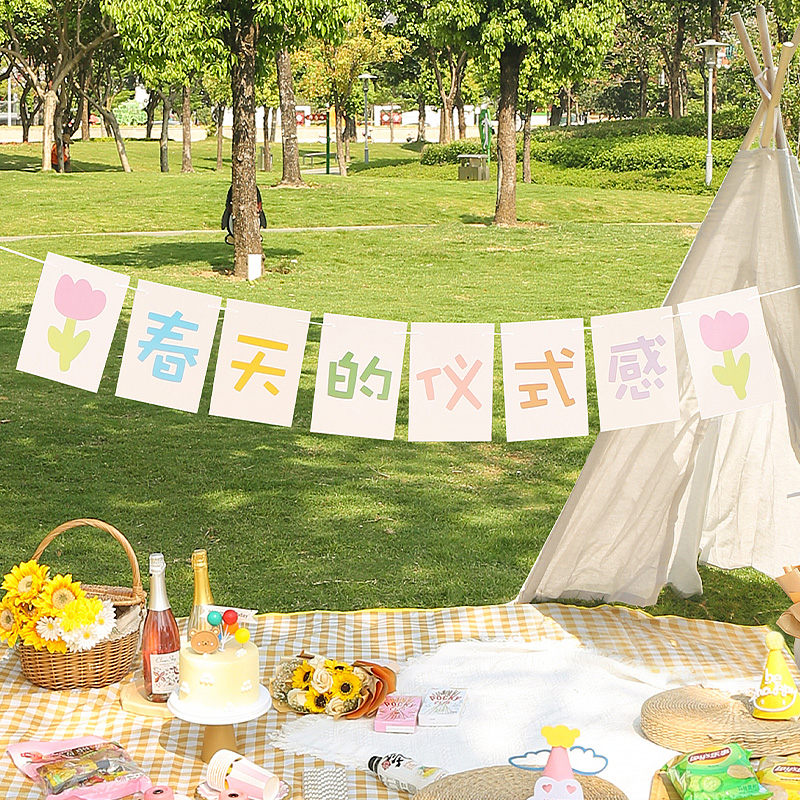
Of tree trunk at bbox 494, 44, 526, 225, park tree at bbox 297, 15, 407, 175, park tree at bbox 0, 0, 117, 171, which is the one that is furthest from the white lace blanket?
park tree at bbox 297, 15, 407, 175

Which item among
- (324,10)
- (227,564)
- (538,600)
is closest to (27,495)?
(227,564)

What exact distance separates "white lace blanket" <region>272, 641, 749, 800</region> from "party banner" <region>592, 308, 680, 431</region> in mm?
1037

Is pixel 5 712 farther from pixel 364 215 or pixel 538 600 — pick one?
pixel 364 215

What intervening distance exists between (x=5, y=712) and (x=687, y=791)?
2.21m

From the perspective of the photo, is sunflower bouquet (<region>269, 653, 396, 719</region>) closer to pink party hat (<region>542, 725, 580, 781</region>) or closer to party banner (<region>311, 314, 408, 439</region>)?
party banner (<region>311, 314, 408, 439</region>)

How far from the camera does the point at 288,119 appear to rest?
68.5ft

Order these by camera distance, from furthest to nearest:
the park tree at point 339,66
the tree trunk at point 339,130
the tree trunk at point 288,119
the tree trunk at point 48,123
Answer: the tree trunk at point 339,130 < the park tree at point 339,66 < the tree trunk at point 48,123 < the tree trunk at point 288,119

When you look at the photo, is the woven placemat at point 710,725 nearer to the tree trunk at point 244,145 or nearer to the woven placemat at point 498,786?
the woven placemat at point 498,786

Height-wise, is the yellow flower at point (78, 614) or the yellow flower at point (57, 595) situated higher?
the yellow flower at point (57, 595)

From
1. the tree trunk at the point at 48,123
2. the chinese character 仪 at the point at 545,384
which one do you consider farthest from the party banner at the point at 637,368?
the tree trunk at the point at 48,123

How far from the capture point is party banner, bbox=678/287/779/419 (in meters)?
3.40

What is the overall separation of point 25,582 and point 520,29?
46.8 feet

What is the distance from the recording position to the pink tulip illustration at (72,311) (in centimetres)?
337

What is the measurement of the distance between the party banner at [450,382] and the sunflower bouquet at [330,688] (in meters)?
0.91
